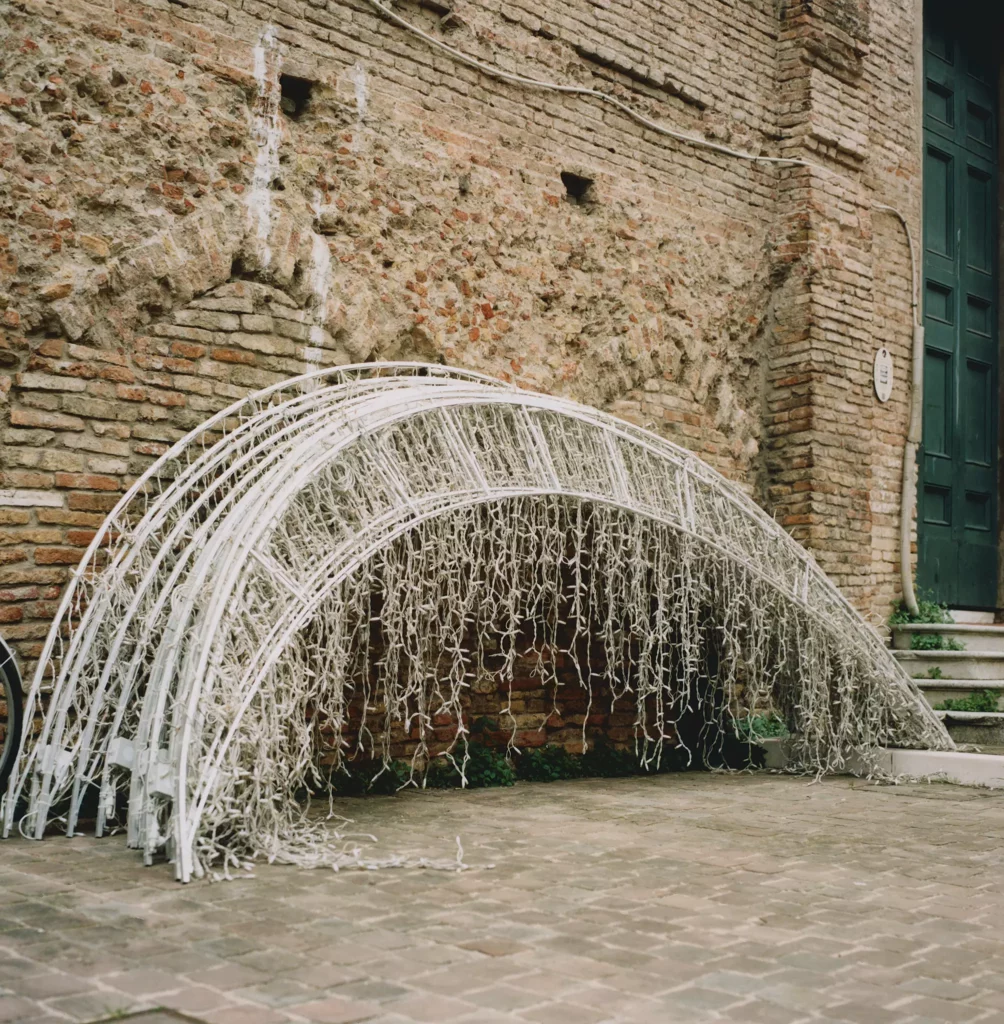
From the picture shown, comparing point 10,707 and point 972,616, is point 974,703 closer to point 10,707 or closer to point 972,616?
point 972,616

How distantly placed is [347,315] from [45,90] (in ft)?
5.32

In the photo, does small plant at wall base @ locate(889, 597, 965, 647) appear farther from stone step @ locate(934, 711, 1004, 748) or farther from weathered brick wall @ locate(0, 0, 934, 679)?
stone step @ locate(934, 711, 1004, 748)

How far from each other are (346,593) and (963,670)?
476 centimetres

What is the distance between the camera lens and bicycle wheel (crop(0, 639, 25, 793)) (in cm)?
432

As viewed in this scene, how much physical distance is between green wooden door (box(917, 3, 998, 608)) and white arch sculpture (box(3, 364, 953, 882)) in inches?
121

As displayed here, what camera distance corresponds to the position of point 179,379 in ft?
17.3

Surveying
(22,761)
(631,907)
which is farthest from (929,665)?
(22,761)

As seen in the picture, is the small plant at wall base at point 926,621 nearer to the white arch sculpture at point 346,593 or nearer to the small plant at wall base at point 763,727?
the small plant at wall base at point 763,727

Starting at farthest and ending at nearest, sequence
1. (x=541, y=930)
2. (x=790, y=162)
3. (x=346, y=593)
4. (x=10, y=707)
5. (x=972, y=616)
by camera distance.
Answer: (x=972, y=616), (x=790, y=162), (x=346, y=593), (x=10, y=707), (x=541, y=930)

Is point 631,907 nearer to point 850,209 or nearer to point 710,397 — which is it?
point 710,397

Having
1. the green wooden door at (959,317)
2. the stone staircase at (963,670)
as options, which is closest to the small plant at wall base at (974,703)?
the stone staircase at (963,670)

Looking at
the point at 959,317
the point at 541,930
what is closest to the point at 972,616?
the point at 959,317

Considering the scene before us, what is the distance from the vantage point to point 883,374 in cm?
862

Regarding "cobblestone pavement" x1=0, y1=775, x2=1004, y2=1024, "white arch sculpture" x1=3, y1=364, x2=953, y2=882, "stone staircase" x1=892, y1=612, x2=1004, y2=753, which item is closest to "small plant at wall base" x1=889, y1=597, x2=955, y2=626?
"stone staircase" x1=892, y1=612, x2=1004, y2=753
